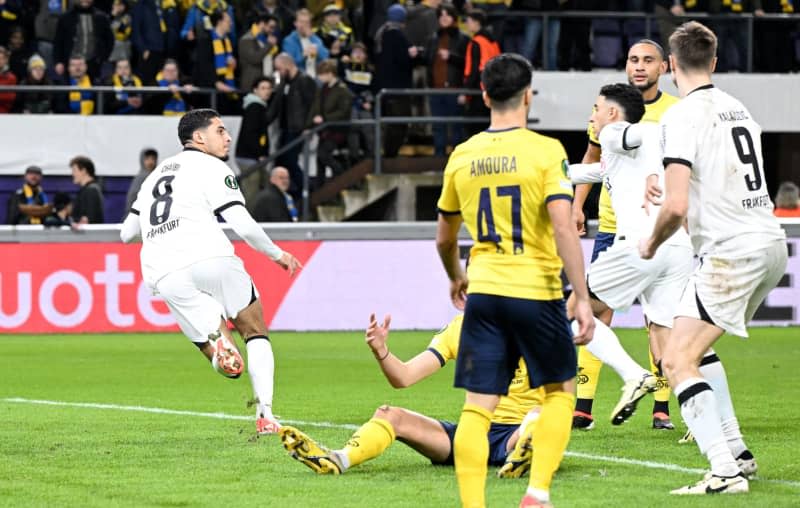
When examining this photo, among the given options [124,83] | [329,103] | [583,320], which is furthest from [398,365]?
[124,83]

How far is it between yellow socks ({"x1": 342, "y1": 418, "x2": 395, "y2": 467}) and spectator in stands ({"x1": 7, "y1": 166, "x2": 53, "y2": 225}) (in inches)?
514

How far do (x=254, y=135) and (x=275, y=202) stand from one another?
2.07m

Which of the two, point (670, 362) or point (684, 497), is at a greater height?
point (670, 362)

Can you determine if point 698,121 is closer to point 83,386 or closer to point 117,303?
point 83,386

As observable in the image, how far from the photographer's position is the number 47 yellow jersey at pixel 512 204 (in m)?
6.50

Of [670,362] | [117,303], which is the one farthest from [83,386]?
[670,362]

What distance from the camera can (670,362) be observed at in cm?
759

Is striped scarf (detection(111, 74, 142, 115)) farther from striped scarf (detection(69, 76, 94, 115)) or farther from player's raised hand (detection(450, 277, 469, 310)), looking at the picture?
player's raised hand (detection(450, 277, 469, 310))

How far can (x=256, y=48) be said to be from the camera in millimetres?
22312

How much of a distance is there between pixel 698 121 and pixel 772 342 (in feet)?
34.6

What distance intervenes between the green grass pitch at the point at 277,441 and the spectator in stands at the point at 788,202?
402 centimetres

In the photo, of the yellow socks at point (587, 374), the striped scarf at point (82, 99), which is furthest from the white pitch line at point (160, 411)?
the striped scarf at point (82, 99)

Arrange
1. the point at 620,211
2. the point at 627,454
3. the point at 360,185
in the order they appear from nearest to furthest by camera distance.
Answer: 1. the point at 627,454
2. the point at 620,211
3. the point at 360,185

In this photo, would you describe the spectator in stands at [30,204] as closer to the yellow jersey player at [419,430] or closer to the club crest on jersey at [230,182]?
the club crest on jersey at [230,182]
